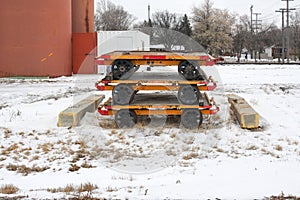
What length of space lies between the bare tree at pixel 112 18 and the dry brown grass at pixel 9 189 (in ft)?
218

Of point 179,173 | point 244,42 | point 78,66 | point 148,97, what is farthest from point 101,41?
point 244,42

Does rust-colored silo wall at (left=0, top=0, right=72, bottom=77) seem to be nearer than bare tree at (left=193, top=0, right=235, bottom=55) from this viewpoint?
Yes

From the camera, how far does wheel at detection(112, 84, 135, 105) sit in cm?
812

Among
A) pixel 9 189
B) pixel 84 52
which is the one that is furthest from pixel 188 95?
pixel 84 52

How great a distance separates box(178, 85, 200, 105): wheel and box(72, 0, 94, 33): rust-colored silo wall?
1956 centimetres

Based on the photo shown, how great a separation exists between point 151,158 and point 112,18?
7079 cm

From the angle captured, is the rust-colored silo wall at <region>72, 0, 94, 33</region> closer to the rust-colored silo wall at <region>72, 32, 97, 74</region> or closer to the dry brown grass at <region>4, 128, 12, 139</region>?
the rust-colored silo wall at <region>72, 32, 97, 74</region>

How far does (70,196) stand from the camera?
15.0ft

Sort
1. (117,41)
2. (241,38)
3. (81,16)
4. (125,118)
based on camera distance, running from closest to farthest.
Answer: (125,118), (117,41), (81,16), (241,38)

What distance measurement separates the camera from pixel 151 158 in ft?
20.8

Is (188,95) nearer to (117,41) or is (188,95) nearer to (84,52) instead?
(117,41)

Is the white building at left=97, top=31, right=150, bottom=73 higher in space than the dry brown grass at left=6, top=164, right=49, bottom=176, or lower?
higher

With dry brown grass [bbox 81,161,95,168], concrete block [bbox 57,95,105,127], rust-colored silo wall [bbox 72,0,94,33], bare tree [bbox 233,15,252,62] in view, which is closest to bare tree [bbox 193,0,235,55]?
bare tree [bbox 233,15,252,62]

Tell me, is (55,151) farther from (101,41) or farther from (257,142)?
(101,41)
